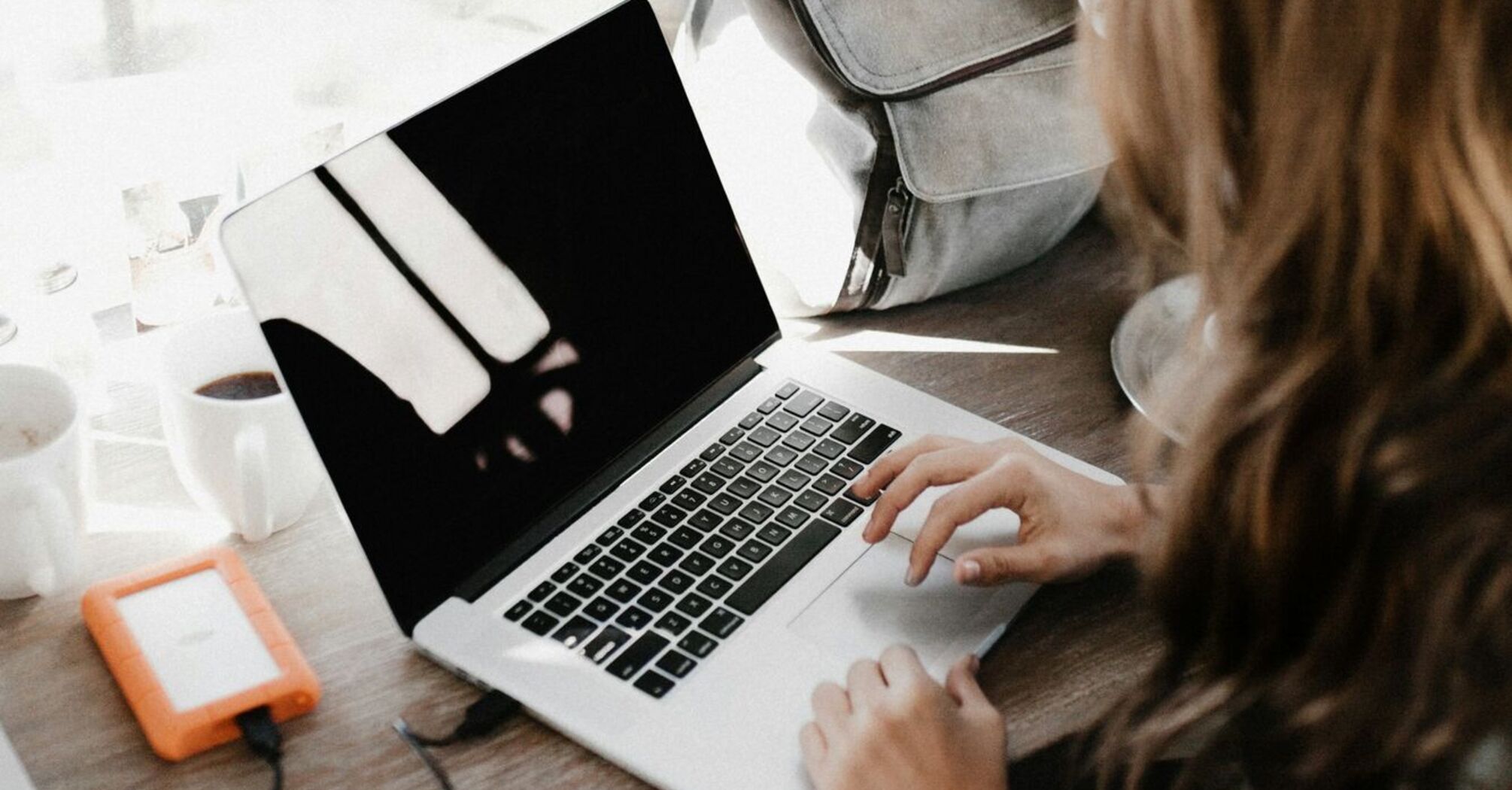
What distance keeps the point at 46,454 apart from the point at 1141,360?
71 cm

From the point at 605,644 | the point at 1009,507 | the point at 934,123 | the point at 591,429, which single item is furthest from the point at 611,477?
the point at 934,123

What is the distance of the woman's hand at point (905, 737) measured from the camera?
63 cm

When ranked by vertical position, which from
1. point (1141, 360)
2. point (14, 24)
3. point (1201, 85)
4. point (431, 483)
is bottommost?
point (1141, 360)

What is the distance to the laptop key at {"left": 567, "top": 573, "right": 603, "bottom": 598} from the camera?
0.72 m

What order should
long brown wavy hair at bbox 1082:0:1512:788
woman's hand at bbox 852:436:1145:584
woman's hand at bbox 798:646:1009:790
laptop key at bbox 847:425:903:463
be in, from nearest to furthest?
1. long brown wavy hair at bbox 1082:0:1512:788
2. woman's hand at bbox 798:646:1009:790
3. woman's hand at bbox 852:436:1145:584
4. laptop key at bbox 847:425:903:463

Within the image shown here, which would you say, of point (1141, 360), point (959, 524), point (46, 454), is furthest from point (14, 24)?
point (1141, 360)

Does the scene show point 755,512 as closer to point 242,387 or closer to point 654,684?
point 654,684

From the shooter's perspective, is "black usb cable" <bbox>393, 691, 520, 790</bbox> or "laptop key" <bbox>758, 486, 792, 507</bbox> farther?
"laptop key" <bbox>758, 486, 792, 507</bbox>

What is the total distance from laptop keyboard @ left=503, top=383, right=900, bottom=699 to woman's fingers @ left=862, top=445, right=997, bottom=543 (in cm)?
3

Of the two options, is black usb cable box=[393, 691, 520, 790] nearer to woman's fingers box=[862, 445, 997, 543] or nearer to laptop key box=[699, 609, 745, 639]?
laptop key box=[699, 609, 745, 639]

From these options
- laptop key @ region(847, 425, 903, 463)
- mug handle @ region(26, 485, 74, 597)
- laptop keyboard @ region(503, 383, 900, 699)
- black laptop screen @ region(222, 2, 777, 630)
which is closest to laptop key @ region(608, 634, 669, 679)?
laptop keyboard @ region(503, 383, 900, 699)

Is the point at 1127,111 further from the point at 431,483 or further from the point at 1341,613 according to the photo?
the point at 431,483

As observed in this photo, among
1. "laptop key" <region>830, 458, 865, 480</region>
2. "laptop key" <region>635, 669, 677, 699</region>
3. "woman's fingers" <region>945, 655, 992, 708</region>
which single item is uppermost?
"laptop key" <region>635, 669, 677, 699</region>

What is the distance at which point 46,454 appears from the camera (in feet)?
2.27
